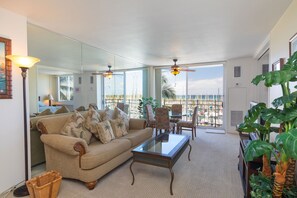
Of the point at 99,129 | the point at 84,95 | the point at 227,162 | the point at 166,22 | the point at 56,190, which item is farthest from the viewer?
the point at 84,95

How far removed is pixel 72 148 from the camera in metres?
2.25

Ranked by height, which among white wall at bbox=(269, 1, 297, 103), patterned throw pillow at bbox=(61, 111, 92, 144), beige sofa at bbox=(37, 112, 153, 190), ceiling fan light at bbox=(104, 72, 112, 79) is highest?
white wall at bbox=(269, 1, 297, 103)

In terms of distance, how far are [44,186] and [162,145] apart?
1.70 m

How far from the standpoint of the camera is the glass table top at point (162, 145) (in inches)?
96.3

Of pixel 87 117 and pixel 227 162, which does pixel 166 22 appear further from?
pixel 227 162

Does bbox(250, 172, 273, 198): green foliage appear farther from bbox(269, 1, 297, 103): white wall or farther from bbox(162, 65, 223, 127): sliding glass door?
bbox(162, 65, 223, 127): sliding glass door

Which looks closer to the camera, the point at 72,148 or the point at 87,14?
the point at 72,148

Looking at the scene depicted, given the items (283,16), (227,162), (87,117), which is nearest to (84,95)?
(87,117)

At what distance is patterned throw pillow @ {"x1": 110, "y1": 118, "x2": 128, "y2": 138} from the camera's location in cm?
336

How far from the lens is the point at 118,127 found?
3.42 m

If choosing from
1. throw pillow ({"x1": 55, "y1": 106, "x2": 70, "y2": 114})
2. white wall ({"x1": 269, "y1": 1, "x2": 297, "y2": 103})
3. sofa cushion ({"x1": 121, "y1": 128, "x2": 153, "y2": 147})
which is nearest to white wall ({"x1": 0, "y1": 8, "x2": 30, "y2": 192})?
throw pillow ({"x1": 55, "y1": 106, "x2": 70, "y2": 114})

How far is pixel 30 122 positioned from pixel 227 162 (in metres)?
3.62

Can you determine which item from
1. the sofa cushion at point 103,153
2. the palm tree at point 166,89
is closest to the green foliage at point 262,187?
the sofa cushion at point 103,153

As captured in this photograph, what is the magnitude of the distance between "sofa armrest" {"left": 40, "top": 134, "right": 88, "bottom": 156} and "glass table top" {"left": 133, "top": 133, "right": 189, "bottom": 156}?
75 centimetres
